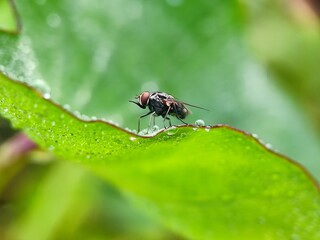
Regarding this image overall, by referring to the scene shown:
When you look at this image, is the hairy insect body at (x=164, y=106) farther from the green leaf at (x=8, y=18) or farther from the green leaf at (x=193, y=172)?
the green leaf at (x=8, y=18)

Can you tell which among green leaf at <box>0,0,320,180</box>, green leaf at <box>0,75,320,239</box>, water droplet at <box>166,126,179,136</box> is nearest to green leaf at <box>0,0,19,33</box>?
green leaf at <box>0,0,320,180</box>

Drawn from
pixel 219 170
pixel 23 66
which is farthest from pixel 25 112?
pixel 219 170

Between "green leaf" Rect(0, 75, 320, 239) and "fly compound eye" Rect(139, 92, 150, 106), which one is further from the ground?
"fly compound eye" Rect(139, 92, 150, 106)

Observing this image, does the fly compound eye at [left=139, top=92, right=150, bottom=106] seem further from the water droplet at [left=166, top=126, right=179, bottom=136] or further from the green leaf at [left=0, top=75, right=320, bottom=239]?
the water droplet at [left=166, top=126, right=179, bottom=136]

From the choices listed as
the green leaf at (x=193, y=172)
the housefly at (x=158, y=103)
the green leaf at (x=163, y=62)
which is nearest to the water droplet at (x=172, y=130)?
the green leaf at (x=193, y=172)

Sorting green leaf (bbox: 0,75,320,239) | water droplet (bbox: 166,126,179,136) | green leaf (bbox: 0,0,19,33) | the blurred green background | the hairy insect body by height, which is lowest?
water droplet (bbox: 166,126,179,136)

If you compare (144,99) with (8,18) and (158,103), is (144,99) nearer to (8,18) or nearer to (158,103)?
(158,103)
